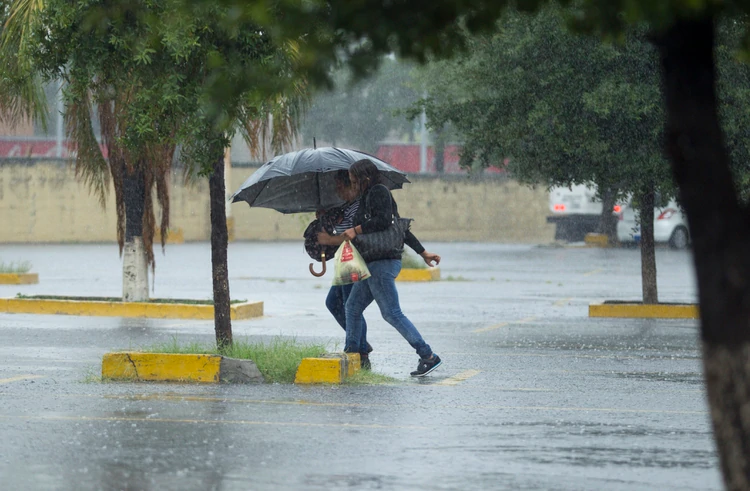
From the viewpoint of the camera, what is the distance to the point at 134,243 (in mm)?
16750

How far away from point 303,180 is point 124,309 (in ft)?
19.5

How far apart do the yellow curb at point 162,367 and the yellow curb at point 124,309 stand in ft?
19.9

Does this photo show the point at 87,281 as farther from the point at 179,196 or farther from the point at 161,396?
the point at 179,196

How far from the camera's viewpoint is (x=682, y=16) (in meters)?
3.73

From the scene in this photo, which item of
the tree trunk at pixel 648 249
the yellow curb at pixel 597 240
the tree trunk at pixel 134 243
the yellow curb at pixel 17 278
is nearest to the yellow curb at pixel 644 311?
the tree trunk at pixel 648 249

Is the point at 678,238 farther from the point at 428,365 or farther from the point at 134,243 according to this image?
the point at 428,365

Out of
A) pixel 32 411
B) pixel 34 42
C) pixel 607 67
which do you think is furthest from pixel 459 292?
pixel 32 411

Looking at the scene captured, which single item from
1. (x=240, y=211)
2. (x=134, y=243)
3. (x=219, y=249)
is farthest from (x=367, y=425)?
(x=240, y=211)

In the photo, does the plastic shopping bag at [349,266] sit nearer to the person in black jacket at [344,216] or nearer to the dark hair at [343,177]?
the person in black jacket at [344,216]

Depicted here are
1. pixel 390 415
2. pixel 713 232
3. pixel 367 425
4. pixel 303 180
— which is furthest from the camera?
pixel 303 180

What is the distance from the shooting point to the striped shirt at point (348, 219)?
10.2m

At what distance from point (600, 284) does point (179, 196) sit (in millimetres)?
22583

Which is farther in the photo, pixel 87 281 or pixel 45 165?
pixel 45 165

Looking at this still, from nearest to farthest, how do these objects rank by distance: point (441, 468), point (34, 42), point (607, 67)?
point (441, 468)
point (34, 42)
point (607, 67)
